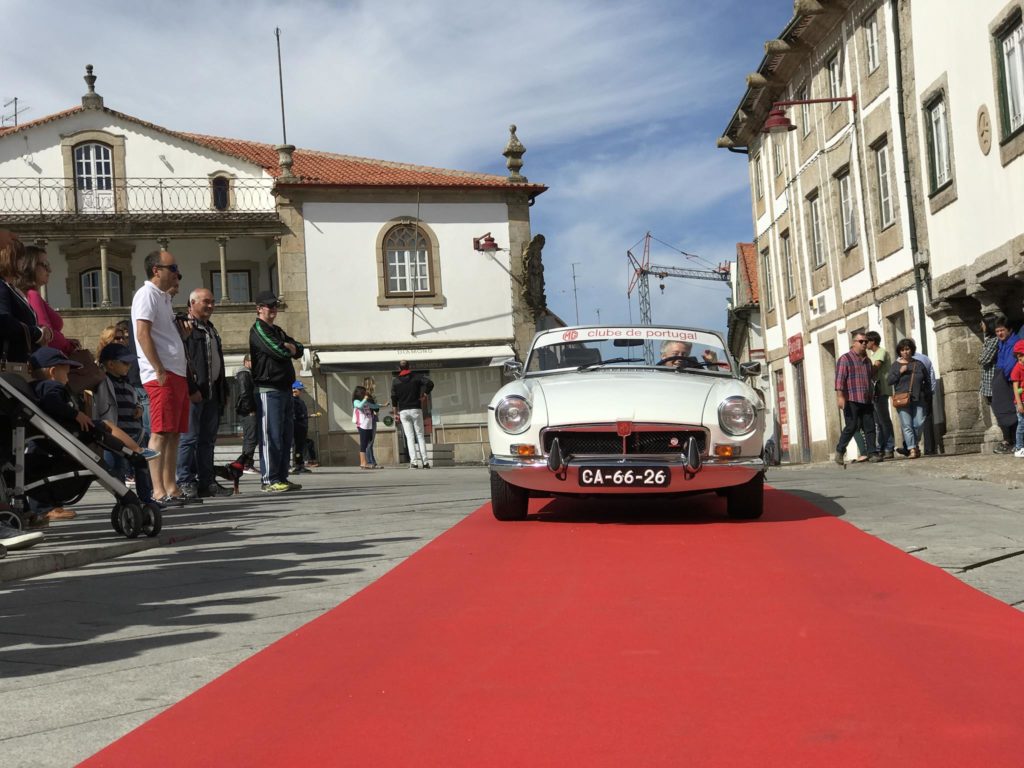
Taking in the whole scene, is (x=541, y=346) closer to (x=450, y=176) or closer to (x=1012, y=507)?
(x=1012, y=507)

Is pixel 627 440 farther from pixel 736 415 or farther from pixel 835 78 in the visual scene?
pixel 835 78

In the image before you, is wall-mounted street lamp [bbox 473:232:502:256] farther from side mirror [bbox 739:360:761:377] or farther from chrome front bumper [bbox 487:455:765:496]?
chrome front bumper [bbox 487:455:765:496]

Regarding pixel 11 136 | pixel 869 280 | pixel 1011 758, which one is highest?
pixel 11 136

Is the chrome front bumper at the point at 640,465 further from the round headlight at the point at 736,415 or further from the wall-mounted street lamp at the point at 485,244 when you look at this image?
the wall-mounted street lamp at the point at 485,244

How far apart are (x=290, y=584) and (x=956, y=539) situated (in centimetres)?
342

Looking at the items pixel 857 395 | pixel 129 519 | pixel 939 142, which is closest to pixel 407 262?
pixel 939 142

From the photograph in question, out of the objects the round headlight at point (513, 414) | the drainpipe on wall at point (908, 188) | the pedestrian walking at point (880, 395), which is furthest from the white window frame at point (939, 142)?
the round headlight at point (513, 414)

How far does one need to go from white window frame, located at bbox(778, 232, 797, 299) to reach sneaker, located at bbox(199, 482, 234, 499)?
20870 millimetres

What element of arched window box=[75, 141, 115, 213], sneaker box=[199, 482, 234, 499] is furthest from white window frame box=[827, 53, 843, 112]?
arched window box=[75, 141, 115, 213]

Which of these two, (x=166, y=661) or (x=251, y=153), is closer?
(x=166, y=661)

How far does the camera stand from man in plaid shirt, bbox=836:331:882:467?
17516 mm

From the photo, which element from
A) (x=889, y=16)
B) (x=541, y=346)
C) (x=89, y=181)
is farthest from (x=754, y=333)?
(x=541, y=346)

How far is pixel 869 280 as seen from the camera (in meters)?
23.5

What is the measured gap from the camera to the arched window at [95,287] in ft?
125
